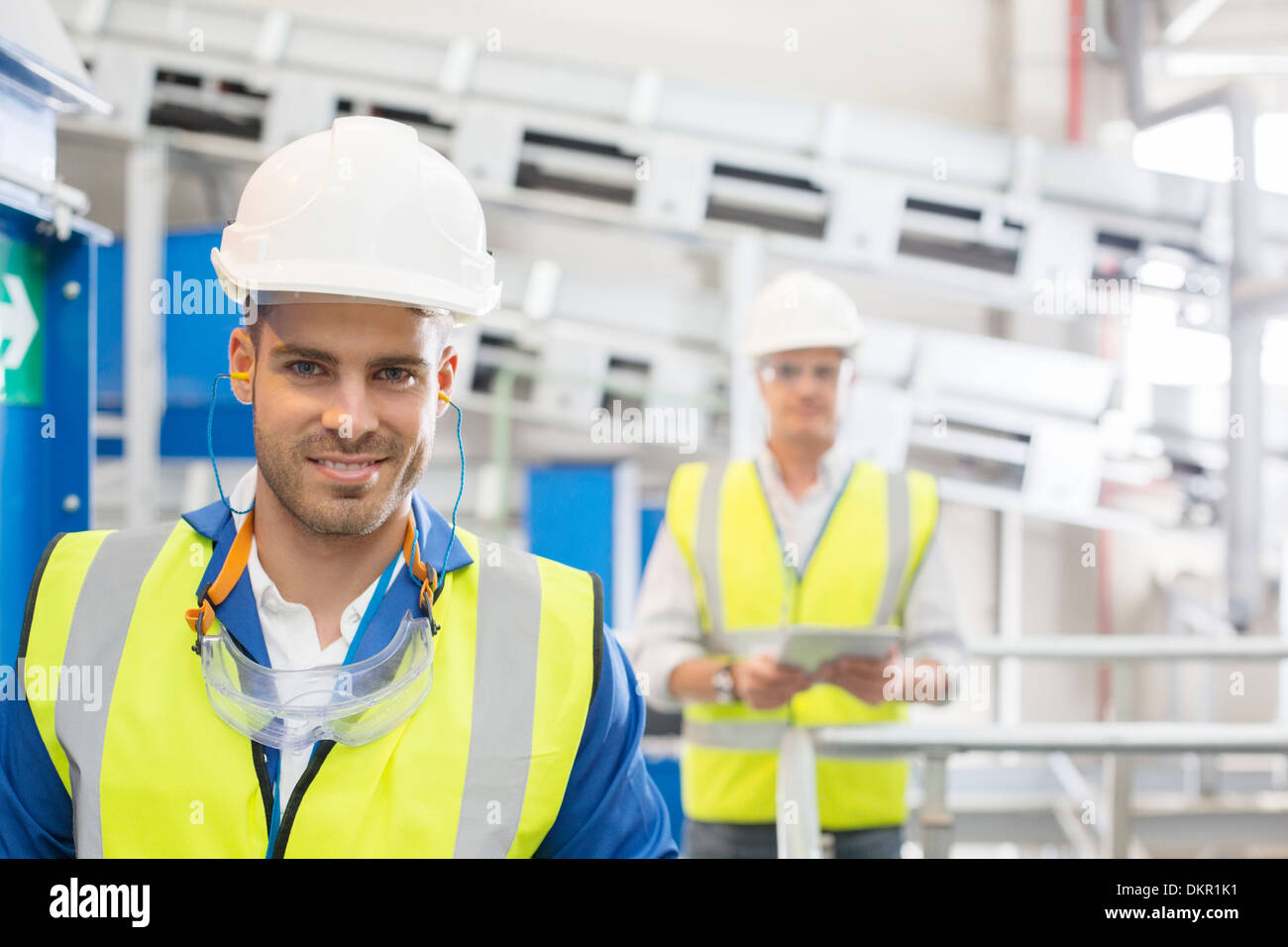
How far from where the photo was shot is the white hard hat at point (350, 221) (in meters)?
0.84

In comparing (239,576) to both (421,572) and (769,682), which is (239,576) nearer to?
(421,572)

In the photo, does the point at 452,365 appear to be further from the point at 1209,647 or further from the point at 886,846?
the point at 1209,647

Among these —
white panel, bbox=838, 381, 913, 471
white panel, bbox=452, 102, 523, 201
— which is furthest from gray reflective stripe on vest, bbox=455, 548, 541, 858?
white panel, bbox=838, 381, 913, 471

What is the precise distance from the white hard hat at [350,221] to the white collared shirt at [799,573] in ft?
2.87

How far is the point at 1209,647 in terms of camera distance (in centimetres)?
192

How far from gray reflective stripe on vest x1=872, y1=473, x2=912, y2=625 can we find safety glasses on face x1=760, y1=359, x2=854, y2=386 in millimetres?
231

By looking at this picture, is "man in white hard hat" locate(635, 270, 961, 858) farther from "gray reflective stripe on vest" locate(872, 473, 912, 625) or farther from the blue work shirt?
the blue work shirt

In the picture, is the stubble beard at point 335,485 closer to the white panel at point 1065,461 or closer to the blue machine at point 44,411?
the blue machine at point 44,411

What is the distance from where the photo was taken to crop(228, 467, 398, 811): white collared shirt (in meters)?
0.93

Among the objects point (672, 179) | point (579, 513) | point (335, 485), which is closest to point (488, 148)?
point (672, 179)

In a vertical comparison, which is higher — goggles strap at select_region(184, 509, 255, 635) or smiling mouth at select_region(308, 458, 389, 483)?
smiling mouth at select_region(308, 458, 389, 483)

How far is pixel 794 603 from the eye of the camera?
5.32ft


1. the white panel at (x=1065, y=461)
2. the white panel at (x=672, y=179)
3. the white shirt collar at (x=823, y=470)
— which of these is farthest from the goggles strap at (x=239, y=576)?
the white panel at (x=1065, y=461)

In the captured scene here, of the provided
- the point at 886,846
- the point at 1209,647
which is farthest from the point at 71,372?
the point at 1209,647
